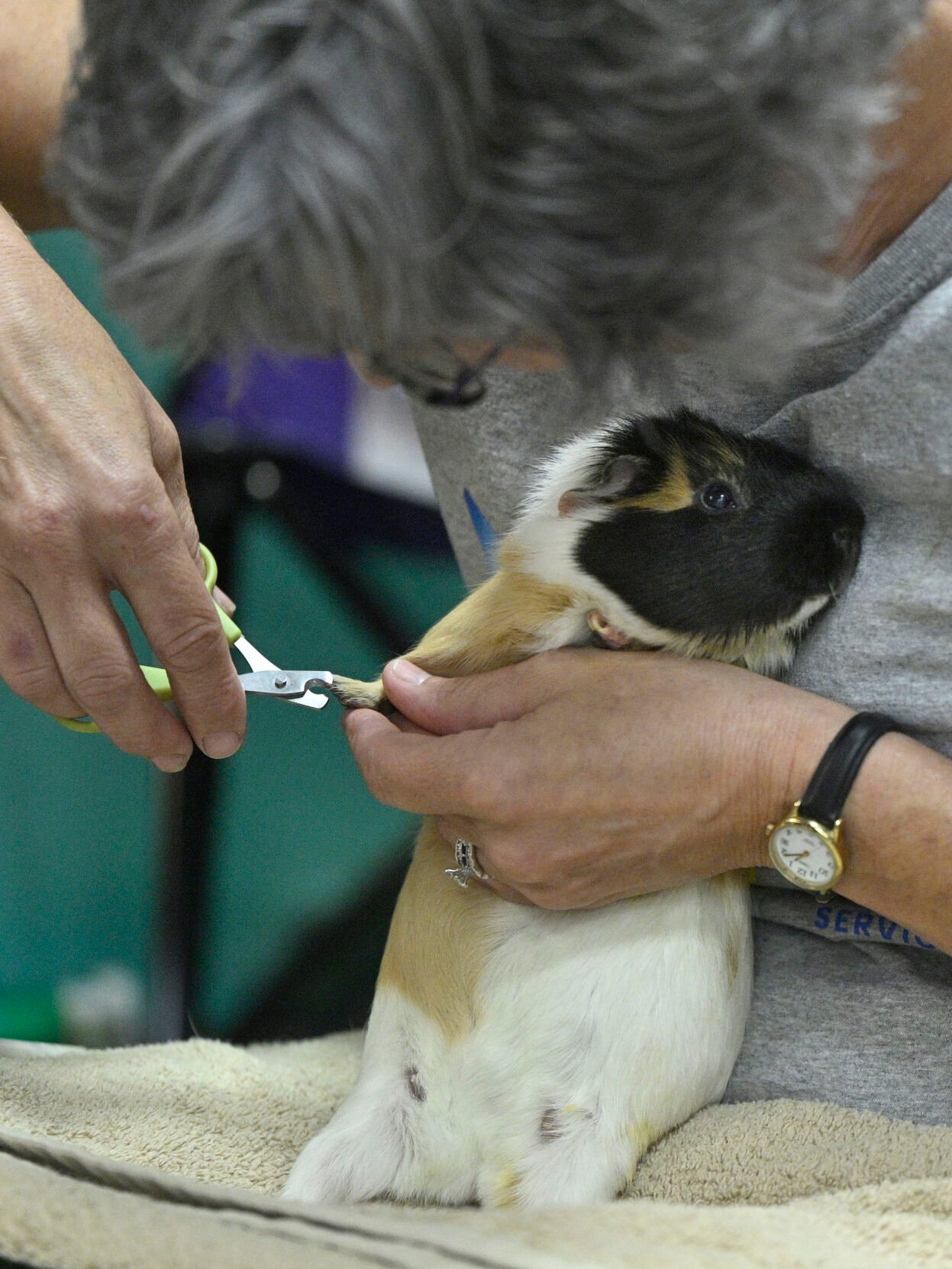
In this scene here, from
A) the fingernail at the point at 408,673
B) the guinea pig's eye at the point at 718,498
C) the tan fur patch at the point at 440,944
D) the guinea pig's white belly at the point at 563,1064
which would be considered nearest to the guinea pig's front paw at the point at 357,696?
the fingernail at the point at 408,673

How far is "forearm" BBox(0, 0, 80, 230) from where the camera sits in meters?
1.18

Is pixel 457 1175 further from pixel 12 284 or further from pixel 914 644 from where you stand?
pixel 12 284

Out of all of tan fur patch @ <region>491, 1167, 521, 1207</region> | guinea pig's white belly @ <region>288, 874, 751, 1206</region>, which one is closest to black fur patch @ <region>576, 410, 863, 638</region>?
guinea pig's white belly @ <region>288, 874, 751, 1206</region>

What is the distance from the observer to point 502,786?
0.94 metres

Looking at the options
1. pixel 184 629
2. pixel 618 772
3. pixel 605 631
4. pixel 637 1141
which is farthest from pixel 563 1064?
pixel 184 629

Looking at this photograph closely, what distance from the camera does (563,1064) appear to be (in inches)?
37.4

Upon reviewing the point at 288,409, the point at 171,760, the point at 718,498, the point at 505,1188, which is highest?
the point at 718,498

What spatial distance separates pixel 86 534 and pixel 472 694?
1.19ft

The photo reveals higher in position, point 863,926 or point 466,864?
point 863,926

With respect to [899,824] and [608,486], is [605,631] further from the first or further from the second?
[899,824]

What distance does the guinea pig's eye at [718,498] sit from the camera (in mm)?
986

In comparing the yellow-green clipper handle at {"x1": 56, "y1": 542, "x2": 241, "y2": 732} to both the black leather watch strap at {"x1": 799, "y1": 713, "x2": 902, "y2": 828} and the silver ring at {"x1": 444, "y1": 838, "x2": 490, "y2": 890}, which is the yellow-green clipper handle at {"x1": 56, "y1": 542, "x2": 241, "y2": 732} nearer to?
the silver ring at {"x1": 444, "y1": 838, "x2": 490, "y2": 890}

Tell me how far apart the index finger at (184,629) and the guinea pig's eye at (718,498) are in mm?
421

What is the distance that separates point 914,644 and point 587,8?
1.85 feet
